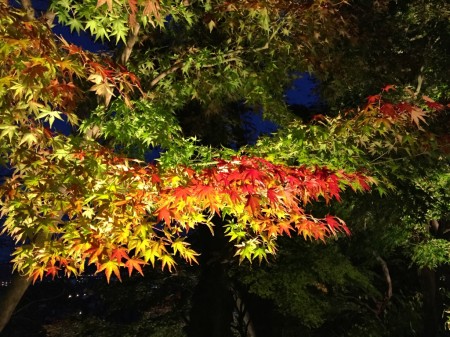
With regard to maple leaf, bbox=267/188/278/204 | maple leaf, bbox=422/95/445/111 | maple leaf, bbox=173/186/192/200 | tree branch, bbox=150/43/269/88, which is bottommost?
maple leaf, bbox=267/188/278/204

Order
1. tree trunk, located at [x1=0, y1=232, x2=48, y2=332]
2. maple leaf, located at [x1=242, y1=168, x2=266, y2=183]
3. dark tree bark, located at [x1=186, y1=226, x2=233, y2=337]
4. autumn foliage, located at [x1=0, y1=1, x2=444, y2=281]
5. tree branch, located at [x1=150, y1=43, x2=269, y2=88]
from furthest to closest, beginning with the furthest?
dark tree bark, located at [x1=186, y1=226, x2=233, y2=337], tree branch, located at [x1=150, y1=43, x2=269, y2=88], tree trunk, located at [x1=0, y1=232, x2=48, y2=332], maple leaf, located at [x1=242, y1=168, x2=266, y2=183], autumn foliage, located at [x1=0, y1=1, x2=444, y2=281]

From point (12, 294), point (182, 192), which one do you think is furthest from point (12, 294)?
point (182, 192)

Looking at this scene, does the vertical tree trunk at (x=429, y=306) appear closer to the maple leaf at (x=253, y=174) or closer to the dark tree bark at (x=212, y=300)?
the dark tree bark at (x=212, y=300)

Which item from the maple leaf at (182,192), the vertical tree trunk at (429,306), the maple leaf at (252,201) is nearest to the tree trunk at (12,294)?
the maple leaf at (182,192)

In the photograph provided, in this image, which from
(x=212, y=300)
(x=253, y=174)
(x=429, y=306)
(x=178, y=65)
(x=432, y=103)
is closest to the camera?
(x=253, y=174)

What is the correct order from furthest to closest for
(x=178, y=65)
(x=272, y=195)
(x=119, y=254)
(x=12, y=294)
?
(x=178, y=65)
(x=12, y=294)
(x=272, y=195)
(x=119, y=254)

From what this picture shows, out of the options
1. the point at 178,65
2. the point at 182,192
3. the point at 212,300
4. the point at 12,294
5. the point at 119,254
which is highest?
the point at 178,65

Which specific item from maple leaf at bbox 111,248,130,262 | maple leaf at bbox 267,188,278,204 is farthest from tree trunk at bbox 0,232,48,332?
maple leaf at bbox 267,188,278,204

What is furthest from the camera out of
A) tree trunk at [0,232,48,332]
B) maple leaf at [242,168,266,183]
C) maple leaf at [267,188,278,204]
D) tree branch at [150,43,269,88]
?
tree branch at [150,43,269,88]

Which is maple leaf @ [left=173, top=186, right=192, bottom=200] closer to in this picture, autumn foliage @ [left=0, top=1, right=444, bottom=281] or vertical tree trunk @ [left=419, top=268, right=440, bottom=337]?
autumn foliage @ [left=0, top=1, right=444, bottom=281]

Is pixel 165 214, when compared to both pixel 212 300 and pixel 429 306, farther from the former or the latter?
pixel 429 306

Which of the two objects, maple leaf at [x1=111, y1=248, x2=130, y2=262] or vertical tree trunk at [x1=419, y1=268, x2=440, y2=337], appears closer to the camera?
maple leaf at [x1=111, y1=248, x2=130, y2=262]

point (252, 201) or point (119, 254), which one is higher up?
point (252, 201)

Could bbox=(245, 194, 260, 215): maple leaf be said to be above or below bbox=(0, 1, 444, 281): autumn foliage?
below
